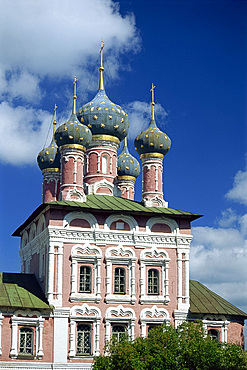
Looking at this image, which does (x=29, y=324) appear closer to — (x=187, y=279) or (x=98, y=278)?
(x=98, y=278)

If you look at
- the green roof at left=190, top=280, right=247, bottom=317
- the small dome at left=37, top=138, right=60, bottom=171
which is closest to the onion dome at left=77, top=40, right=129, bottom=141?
the small dome at left=37, top=138, right=60, bottom=171

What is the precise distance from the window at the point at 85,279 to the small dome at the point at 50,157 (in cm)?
795

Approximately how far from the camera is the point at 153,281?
88.1 ft

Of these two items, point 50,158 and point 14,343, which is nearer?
point 14,343

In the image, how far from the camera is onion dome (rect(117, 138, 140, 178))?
34.4 m

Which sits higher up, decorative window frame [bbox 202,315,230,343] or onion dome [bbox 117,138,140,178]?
onion dome [bbox 117,138,140,178]

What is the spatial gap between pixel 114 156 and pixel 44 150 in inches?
159

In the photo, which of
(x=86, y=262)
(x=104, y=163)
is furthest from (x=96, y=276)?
(x=104, y=163)

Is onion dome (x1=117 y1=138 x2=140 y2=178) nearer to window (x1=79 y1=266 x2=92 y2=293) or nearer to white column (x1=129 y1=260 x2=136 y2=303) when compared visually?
white column (x1=129 y1=260 x2=136 y2=303)

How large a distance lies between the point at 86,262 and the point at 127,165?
9.25 meters

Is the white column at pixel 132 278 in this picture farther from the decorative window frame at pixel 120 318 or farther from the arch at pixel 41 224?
the arch at pixel 41 224

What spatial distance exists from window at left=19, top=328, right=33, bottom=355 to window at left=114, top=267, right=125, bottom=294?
11.7ft

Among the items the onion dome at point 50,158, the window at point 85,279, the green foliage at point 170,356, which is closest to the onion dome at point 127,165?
the onion dome at point 50,158

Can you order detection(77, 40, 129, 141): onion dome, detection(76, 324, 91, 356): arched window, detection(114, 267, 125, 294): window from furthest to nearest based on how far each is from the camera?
detection(77, 40, 129, 141): onion dome
detection(114, 267, 125, 294): window
detection(76, 324, 91, 356): arched window
